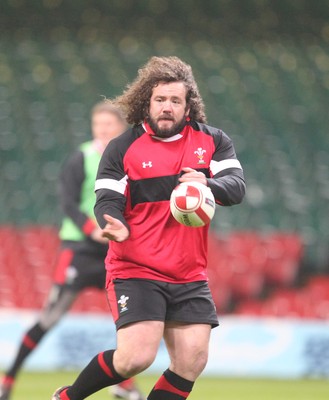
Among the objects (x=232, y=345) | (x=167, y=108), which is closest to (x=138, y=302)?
(x=167, y=108)

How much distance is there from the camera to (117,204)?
503cm

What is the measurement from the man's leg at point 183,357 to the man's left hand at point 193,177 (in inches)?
29.1

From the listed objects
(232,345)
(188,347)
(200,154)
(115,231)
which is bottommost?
(188,347)

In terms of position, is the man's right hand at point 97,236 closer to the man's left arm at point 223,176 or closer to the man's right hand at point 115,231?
the man's left arm at point 223,176

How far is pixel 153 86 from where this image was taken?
5199 mm

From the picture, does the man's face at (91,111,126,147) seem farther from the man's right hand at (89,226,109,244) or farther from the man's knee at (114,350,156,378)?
the man's knee at (114,350,156,378)

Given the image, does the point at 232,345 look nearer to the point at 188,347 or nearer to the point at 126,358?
the point at 188,347

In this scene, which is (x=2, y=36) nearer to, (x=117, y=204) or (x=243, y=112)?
(x=243, y=112)

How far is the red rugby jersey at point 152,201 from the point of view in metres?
5.07

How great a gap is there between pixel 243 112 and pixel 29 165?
11.0ft

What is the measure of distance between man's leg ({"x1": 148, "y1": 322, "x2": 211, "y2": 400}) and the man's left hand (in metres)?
0.74

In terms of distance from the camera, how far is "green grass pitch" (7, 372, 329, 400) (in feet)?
26.5

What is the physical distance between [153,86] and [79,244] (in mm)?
2793

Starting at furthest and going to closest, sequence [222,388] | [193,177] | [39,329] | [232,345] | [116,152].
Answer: [232,345] < [222,388] < [39,329] < [116,152] < [193,177]
